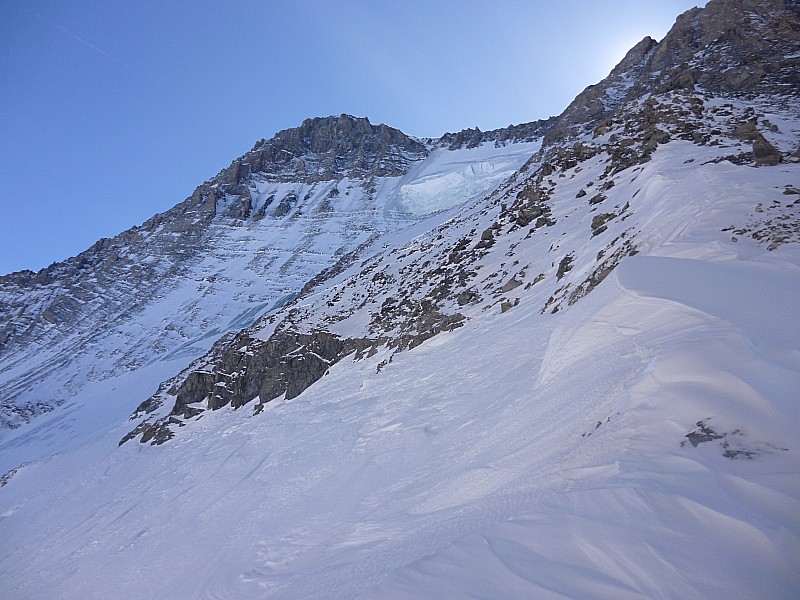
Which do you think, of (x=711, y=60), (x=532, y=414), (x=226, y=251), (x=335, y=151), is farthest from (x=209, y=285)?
(x=532, y=414)

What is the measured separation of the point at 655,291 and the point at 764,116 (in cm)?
2104

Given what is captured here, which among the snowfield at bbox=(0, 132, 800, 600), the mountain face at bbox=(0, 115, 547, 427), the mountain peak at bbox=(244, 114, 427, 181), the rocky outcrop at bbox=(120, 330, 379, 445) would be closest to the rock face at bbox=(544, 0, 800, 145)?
the snowfield at bbox=(0, 132, 800, 600)

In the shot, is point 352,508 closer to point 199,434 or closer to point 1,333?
point 199,434

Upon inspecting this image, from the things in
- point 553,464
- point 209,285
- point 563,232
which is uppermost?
point 209,285

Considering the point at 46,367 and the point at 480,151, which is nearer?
the point at 46,367

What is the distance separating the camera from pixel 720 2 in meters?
36.4

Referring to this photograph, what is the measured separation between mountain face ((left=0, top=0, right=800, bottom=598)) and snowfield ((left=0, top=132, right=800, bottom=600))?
0.02 m

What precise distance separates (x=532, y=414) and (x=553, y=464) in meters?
1.86

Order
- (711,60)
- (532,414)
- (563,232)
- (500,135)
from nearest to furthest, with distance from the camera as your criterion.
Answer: (532,414)
(563,232)
(711,60)
(500,135)

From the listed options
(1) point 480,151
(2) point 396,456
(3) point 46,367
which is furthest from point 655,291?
(1) point 480,151

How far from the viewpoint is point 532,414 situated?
5844 mm

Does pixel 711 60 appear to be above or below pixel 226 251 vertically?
below

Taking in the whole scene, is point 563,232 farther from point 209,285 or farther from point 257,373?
point 209,285

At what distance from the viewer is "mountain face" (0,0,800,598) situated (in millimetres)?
2693
